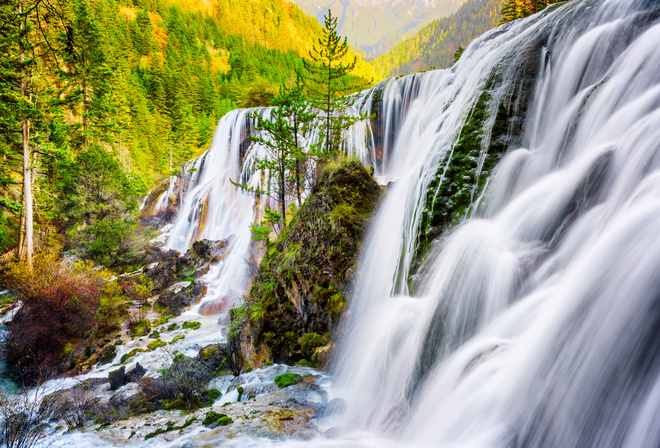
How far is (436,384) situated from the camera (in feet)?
12.8

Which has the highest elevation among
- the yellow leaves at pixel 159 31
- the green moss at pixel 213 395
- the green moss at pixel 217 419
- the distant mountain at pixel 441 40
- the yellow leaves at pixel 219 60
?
the distant mountain at pixel 441 40

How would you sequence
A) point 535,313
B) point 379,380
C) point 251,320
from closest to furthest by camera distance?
1. point 535,313
2. point 379,380
3. point 251,320

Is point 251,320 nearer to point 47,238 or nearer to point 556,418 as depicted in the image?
point 556,418

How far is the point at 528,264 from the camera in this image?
4023 millimetres

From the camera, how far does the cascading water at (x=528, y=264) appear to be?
2.57m

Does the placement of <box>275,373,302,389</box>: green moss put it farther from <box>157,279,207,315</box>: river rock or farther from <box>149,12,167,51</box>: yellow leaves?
<box>149,12,167,51</box>: yellow leaves

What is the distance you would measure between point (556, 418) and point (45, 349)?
15.7 m

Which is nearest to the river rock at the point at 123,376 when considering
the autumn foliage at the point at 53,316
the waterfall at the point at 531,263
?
the autumn foliage at the point at 53,316

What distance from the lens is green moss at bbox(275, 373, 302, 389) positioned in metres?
6.18

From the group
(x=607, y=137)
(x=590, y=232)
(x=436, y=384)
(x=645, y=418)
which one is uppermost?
(x=607, y=137)

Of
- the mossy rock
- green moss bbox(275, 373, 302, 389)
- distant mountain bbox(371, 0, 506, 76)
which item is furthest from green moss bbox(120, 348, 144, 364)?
distant mountain bbox(371, 0, 506, 76)

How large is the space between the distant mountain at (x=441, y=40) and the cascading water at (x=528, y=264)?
360 ft

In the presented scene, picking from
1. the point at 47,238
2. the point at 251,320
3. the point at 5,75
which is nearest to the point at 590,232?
the point at 251,320

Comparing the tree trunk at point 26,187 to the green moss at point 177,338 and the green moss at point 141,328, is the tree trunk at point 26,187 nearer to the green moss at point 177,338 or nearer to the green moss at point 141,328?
the green moss at point 141,328
